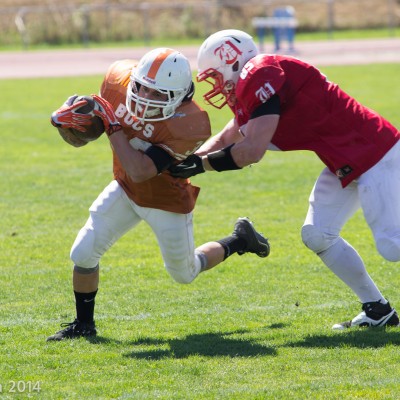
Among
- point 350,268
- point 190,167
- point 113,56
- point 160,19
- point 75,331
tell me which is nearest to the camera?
point 190,167

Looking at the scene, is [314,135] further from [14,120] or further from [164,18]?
[164,18]

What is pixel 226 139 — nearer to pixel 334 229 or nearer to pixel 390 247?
pixel 334 229

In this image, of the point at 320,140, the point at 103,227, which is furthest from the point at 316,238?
the point at 103,227

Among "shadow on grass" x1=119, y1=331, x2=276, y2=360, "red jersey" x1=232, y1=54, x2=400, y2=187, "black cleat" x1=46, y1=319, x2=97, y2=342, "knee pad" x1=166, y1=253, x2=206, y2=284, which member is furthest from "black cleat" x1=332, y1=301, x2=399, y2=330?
"black cleat" x1=46, y1=319, x2=97, y2=342

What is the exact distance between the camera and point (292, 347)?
4.66 m

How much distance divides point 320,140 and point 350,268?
727mm

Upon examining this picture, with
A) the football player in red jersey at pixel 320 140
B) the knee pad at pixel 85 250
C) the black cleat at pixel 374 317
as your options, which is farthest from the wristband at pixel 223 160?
the black cleat at pixel 374 317

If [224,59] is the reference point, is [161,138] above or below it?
below

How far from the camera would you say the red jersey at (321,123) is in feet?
15.7

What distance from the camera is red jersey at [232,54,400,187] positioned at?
189 inches

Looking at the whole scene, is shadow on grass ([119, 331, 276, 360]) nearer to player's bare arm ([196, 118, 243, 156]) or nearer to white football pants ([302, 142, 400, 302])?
white football pants ([302, 142, 400, 302])

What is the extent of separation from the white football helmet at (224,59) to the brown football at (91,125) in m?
0.58

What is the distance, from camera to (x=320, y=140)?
4844 mm

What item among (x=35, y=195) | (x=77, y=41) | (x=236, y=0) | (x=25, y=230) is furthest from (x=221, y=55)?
(x=236, y=0)
